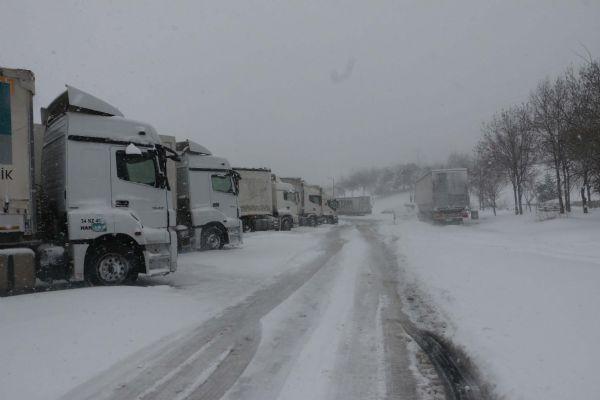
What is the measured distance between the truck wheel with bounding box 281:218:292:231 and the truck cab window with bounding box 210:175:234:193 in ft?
41.1

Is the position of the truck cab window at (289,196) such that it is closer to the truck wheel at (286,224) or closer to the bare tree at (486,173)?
the truck wheel at (286,224)

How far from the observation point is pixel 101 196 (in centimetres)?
891

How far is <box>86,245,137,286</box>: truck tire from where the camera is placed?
8.73 m

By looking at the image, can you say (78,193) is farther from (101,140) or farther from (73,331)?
(73,331)

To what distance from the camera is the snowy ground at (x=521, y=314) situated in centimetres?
392

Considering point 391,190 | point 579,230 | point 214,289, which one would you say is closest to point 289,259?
point 214,289

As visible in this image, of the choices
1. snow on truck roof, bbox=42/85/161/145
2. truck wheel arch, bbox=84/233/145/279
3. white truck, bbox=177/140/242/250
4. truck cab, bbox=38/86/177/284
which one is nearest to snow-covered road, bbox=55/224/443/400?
truck wheel arch, bbox=84/233/145/279

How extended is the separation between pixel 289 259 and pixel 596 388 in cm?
1042

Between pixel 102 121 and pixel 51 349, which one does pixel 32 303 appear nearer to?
pixel 51 349

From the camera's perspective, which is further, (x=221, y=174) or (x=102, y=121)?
(x=221, y=174)

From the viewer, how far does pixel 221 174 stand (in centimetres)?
1686

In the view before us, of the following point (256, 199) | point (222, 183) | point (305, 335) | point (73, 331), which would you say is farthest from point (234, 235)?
point (305, 335)

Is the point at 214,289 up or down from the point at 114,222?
down

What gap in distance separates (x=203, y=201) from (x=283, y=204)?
13.8 meters
